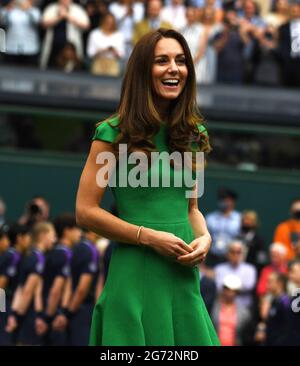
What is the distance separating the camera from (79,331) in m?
12.0

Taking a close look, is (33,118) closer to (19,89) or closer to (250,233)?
(19,89)

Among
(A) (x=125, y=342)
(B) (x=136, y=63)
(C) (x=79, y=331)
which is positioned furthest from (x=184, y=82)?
(C) (x=79, y=331)

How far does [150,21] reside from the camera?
16.4 m

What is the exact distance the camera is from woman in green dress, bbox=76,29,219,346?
5.41 meters

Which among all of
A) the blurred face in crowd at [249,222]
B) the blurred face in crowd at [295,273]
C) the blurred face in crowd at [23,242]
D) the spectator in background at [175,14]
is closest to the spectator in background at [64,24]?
the spectator in background at [175,14]

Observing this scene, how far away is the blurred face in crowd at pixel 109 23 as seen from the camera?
1608 cm

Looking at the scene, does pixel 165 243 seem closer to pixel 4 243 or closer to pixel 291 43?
pixel 4 243

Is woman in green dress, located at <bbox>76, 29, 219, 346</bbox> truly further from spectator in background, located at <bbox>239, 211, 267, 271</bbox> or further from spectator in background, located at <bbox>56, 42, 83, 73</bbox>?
spectator in background, located at <bbox>56, 42, 83, 73</bbox>

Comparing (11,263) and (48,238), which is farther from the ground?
(48,238)

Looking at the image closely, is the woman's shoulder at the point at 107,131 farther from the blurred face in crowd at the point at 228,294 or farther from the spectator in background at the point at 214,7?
the spectator in background at the point at 214,7

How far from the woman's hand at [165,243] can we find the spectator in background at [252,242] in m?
8.39

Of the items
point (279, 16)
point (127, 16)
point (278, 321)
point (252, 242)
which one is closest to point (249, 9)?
point (279, 16)

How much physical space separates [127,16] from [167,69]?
11177mm

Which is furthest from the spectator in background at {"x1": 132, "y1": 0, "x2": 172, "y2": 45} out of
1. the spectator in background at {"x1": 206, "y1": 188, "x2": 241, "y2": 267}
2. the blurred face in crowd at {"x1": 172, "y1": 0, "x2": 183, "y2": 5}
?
the spectator in background at {"x1": 206, "y1": 188, "x2": 241, "y2": 267}
